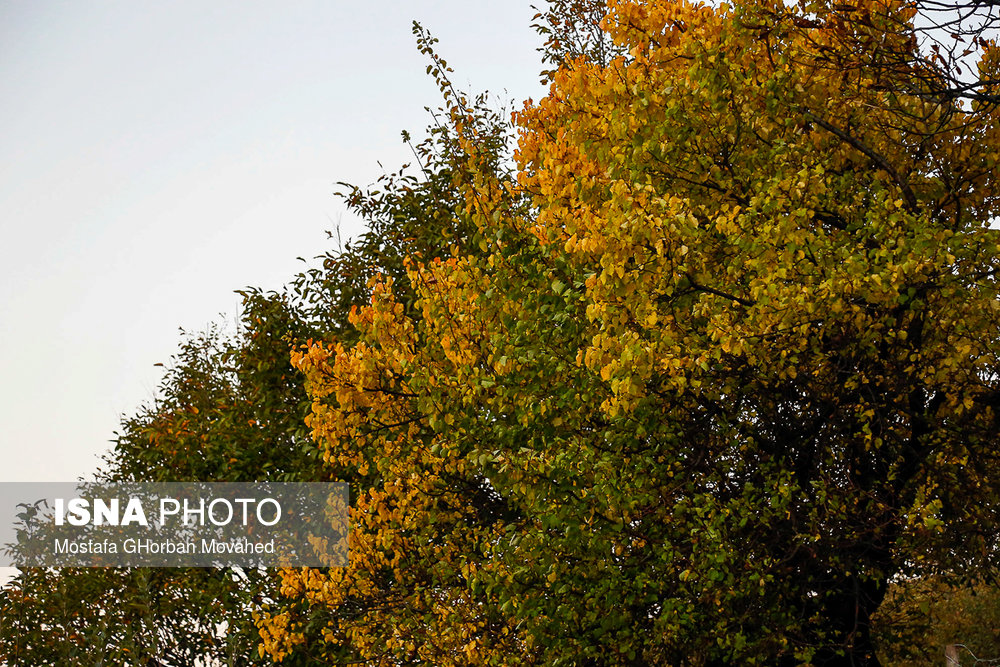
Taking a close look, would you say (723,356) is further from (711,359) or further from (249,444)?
(249,444)

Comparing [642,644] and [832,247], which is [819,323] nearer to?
[832,247]

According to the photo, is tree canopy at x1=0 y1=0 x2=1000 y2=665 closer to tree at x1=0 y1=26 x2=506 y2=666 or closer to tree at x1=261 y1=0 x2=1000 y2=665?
tree at x1=261 y1=0 x2=1000 y2=665

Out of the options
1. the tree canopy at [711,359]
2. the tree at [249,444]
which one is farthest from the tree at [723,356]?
the tree at [249,444]

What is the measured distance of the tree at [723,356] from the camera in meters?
8.78

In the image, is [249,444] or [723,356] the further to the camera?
[249,444]

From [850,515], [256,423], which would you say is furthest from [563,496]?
[256,423]

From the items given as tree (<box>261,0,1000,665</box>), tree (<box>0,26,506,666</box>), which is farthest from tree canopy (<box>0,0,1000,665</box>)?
tree (<box>0,26,506,666</box>)

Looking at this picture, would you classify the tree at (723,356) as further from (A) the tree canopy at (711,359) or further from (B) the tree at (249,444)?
(B) the tree at (249,444)

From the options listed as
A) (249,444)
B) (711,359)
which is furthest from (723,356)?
(249,444)

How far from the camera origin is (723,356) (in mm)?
9984

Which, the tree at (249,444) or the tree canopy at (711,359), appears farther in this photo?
the tree at (249,444)

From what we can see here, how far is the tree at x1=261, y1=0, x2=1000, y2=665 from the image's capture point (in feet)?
28.8

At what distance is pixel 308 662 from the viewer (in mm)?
16641

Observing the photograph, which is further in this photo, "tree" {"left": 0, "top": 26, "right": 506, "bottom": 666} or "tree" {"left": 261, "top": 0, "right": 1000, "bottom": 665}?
"tree" {"left": 0, "top": 26, "right": 506, "bottom": 666}
